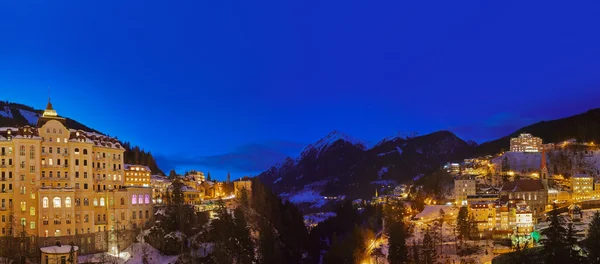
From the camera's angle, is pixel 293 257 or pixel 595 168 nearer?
pixel 293 257

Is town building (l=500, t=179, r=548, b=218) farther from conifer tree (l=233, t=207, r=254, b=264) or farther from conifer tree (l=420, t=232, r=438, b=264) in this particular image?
conifer tree (l=233, t=207, r=254, b=264)

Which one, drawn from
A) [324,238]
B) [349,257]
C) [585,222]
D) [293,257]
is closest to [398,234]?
[349,257]

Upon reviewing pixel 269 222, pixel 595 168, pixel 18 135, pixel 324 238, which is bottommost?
pixel 324 238

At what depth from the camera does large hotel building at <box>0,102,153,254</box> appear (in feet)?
247

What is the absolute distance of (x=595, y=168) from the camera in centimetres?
15175

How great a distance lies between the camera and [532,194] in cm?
12631

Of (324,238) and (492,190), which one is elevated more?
(492,190)

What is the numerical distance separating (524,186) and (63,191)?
11113 cm

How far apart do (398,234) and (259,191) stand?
40.1 m

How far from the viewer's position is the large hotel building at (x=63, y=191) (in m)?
75.3

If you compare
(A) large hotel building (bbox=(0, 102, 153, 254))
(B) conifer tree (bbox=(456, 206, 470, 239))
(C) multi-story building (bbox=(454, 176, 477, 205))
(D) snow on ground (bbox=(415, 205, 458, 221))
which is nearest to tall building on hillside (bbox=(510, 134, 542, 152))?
(C) multi-story building (bbox=(454, 176, 477, 205))

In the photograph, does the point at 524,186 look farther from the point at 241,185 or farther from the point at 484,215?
the point at 241,185

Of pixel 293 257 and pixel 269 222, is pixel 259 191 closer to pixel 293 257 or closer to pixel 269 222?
pixel 269 222

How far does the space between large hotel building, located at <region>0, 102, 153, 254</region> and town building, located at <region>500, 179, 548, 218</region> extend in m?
94.1
